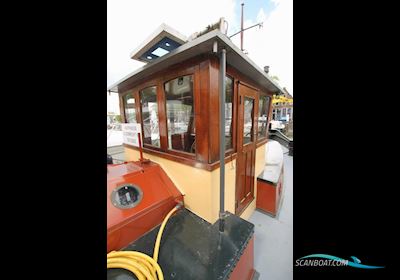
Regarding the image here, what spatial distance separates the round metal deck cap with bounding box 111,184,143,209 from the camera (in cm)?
171

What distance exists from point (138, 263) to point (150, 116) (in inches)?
A: 76.2

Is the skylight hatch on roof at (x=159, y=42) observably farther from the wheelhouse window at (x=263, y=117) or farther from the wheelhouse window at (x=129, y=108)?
the wheelhouse window at (x=263, y=117)

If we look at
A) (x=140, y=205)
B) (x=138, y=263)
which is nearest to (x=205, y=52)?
(x=140, y=205)

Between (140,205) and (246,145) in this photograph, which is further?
(246,145)

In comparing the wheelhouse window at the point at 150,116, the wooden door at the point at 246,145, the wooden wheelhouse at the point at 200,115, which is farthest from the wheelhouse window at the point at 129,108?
the wooden door at the point at 246,145

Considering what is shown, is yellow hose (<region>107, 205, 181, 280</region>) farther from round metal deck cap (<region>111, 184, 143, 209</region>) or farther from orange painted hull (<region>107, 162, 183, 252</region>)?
round metal deck cap (<region>111, 184, 143, 209</region>)

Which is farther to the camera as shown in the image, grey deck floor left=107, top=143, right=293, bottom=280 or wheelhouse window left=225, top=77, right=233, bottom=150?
wheelhouse window left=225, top=77, right=233, bottom=150

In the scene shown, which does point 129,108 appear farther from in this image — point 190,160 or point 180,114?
point 190,160

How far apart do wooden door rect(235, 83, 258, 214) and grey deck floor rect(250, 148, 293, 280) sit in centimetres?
42

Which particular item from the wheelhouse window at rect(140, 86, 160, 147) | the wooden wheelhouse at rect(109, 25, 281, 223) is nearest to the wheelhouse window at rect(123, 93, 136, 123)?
the wooden wheelhouse at rect(109, 25, 281, 223)

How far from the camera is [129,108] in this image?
10.7 feet
